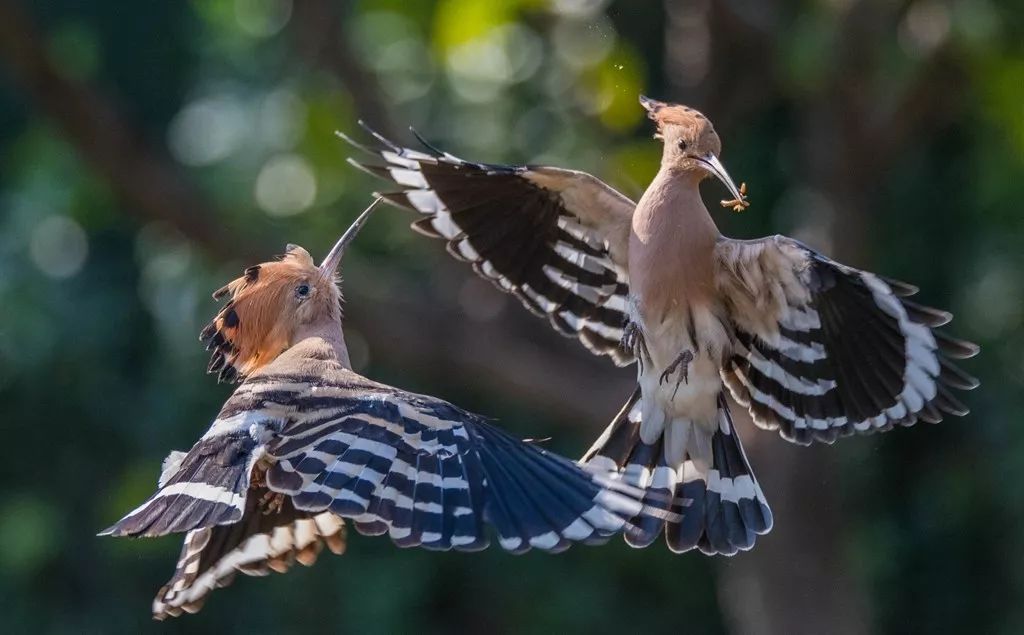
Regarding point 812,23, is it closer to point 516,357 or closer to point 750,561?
point 516,357

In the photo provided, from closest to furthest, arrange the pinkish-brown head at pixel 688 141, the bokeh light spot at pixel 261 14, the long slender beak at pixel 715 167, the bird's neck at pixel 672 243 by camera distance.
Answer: the long slender beak at pixel 715 167
the pinkish-brown head at pixel 688 141
the bird's neck at pixel 672 243
the bokeh light spot at pixel 261 14

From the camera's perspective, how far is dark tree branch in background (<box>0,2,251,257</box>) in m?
5.14

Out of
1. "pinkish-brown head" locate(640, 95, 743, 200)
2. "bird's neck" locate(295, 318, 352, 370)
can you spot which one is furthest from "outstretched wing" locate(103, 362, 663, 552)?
"pinkish-brown head" locate(640, 95, 743, 200)

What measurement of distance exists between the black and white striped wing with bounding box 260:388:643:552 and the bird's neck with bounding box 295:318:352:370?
37cm

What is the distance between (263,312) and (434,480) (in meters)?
0.74

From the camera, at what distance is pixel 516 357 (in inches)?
216

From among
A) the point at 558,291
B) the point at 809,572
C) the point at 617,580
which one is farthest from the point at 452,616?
the point at 558,291

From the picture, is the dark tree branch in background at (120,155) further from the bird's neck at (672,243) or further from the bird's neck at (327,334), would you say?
the bird's neck at (672,243)

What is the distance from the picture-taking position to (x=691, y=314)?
3.22 metres

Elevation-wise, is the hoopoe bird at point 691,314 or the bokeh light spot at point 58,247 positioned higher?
the bokeh light spot at point 58,247

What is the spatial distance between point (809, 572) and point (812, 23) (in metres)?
1.87

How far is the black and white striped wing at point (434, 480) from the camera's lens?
2.66 meters

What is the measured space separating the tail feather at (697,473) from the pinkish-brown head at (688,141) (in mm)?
582

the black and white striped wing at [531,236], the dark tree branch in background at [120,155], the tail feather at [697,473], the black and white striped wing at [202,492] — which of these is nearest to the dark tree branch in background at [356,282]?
the dark tree branch in background at [120,155]
